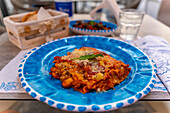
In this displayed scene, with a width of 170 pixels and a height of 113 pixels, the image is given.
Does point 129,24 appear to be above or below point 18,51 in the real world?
above

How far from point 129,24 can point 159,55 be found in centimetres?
54

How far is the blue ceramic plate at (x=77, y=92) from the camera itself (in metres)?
0.53

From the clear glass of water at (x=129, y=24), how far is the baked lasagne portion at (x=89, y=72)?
71cm

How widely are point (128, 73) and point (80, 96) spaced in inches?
13.2

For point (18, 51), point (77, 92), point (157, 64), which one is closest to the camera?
→ point (77, 92)

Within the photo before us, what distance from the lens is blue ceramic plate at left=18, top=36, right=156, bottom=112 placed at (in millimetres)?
527

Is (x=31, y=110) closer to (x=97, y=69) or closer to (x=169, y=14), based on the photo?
(x=97, y=69)

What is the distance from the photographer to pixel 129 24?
138 cm

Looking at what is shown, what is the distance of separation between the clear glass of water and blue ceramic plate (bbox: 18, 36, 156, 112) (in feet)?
1.32

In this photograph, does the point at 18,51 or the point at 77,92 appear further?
the point at 18,51

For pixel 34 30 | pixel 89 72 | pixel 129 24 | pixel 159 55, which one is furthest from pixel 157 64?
pixel 34 30

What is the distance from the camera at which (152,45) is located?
111 centimetres

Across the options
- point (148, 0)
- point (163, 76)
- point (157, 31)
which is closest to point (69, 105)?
point (163, 76)

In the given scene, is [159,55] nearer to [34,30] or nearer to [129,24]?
[129,24]
